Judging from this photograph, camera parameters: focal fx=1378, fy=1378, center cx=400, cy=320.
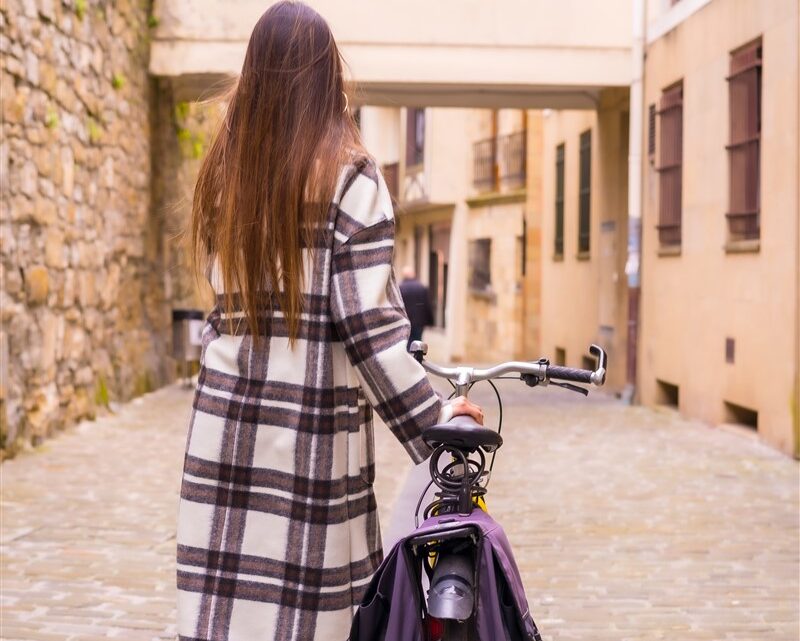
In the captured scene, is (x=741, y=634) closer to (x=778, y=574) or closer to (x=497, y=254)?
(x=778, y=574)

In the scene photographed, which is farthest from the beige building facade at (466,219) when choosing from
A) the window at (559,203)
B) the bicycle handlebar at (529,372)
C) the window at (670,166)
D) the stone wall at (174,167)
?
the bicycle handlebar at (529,372)

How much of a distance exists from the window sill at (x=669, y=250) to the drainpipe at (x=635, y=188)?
0.56 m

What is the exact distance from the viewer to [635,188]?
14.7 meters

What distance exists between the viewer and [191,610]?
101 inches

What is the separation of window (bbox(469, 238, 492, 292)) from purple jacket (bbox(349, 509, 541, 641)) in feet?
84.6

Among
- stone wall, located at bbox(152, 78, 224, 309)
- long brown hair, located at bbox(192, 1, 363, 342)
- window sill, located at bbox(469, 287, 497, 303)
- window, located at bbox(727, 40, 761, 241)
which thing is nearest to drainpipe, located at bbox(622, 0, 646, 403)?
window, located at bbox(727, 40, 761, 241)

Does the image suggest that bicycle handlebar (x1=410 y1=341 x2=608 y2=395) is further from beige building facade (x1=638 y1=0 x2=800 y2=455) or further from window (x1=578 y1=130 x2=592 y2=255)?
window (x1=578 y1=130 x2=592 y2=255)

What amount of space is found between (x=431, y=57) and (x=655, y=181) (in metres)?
2.67

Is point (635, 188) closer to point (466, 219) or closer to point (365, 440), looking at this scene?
point (365, 440)

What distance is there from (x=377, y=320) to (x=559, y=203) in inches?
719

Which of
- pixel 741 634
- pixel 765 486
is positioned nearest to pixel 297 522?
pixel 741 634

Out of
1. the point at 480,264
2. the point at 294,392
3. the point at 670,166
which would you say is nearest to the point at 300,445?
the point at 294,392

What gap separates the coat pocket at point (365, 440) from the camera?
102 inches

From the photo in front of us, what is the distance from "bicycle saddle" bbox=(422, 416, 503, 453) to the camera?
8.13ft
